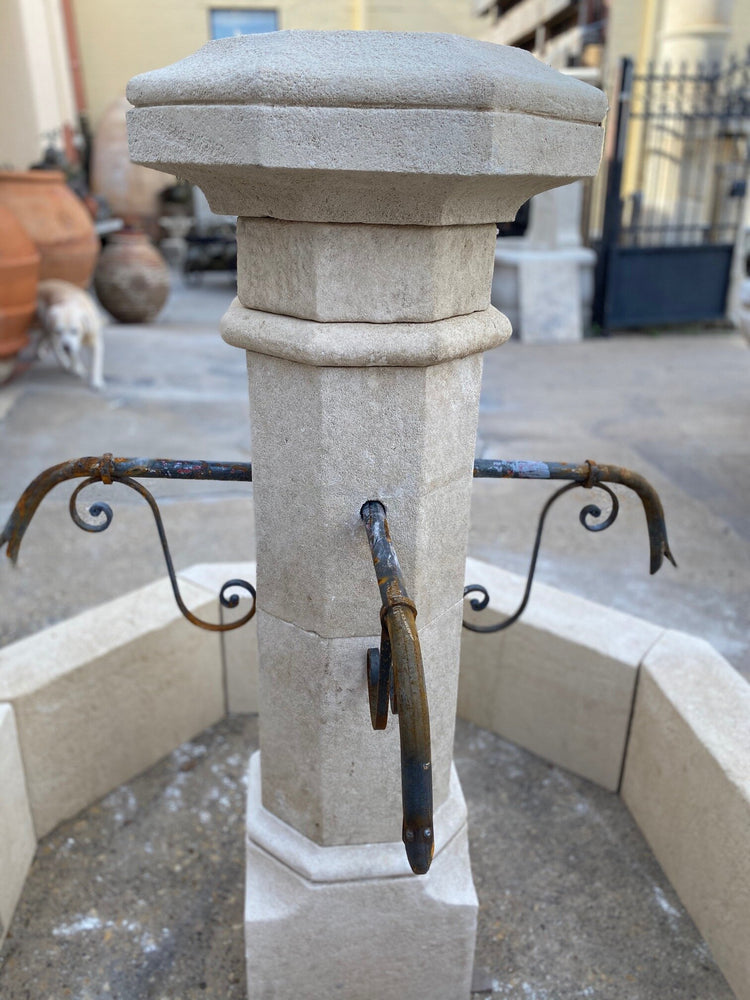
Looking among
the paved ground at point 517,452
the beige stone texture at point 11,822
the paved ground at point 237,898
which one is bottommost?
the paved ground at point 517,452

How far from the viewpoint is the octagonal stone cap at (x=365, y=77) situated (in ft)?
3.10

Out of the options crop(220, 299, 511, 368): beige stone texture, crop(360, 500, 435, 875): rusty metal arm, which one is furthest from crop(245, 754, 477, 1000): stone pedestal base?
crop(220, 299, 511, 368): beige stone texture

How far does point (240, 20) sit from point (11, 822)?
48.7ft

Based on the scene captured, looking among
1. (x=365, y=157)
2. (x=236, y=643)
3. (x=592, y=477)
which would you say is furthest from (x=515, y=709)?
(x=365, y=157)

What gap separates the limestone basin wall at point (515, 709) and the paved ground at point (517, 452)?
47 centimetres

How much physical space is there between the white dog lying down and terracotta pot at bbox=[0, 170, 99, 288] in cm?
49

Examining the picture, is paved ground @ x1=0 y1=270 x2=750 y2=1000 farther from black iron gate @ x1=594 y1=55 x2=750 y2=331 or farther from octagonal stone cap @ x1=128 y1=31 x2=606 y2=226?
black iron gate @ x1=594 y1=55 x2=750 y2=331

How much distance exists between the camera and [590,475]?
161cm

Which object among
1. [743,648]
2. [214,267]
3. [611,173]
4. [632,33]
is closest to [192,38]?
[214,267]

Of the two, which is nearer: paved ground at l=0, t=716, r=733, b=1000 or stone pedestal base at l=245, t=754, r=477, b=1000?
stone pedestal base at l=245, t=754, r=477, b=1000

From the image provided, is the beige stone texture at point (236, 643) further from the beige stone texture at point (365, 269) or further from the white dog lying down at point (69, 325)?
the white dog lying down at point (69, 325)

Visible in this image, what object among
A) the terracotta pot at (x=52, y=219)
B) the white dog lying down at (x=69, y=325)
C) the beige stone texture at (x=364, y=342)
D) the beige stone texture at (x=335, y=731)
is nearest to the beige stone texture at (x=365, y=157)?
the beige stone texture at (x=364, y=342)

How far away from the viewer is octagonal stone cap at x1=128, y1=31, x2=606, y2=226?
95cm

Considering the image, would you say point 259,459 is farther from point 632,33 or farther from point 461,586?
point 632,33
